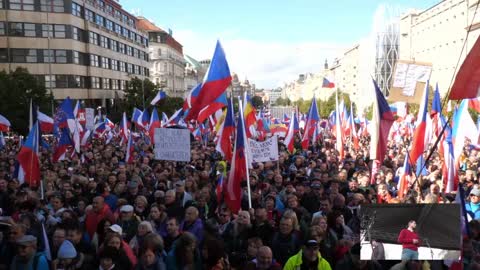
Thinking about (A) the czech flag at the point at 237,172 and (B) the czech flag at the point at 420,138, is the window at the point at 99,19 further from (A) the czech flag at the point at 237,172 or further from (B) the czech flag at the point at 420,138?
(A) the czech flag at the point at 237,172

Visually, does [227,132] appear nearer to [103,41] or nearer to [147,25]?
[103,41]

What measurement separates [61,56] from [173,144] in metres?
37.5

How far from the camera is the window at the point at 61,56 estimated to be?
143 feet

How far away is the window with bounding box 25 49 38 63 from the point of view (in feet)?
139

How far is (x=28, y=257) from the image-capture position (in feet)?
16.4

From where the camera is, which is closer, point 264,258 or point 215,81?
point 264,258

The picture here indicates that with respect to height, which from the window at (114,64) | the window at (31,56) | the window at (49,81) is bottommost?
the window at (49,81)

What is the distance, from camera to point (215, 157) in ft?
57.5

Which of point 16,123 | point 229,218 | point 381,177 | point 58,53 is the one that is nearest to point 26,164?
point 229,218

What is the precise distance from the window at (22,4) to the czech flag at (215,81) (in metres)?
38.1

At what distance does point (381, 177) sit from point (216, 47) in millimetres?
4777

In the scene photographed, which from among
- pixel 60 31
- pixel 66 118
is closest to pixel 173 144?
pixel 66 118

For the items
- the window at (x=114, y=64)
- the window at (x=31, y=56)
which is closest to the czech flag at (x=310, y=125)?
the window at (x=31, y=56)

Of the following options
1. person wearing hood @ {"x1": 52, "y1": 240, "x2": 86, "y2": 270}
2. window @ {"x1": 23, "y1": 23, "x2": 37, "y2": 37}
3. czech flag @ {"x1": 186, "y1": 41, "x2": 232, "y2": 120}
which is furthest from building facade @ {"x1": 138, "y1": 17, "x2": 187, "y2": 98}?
person wearing hood @ {"x1": 52, "y1": 240, "x2": 86, "y2": 270}
